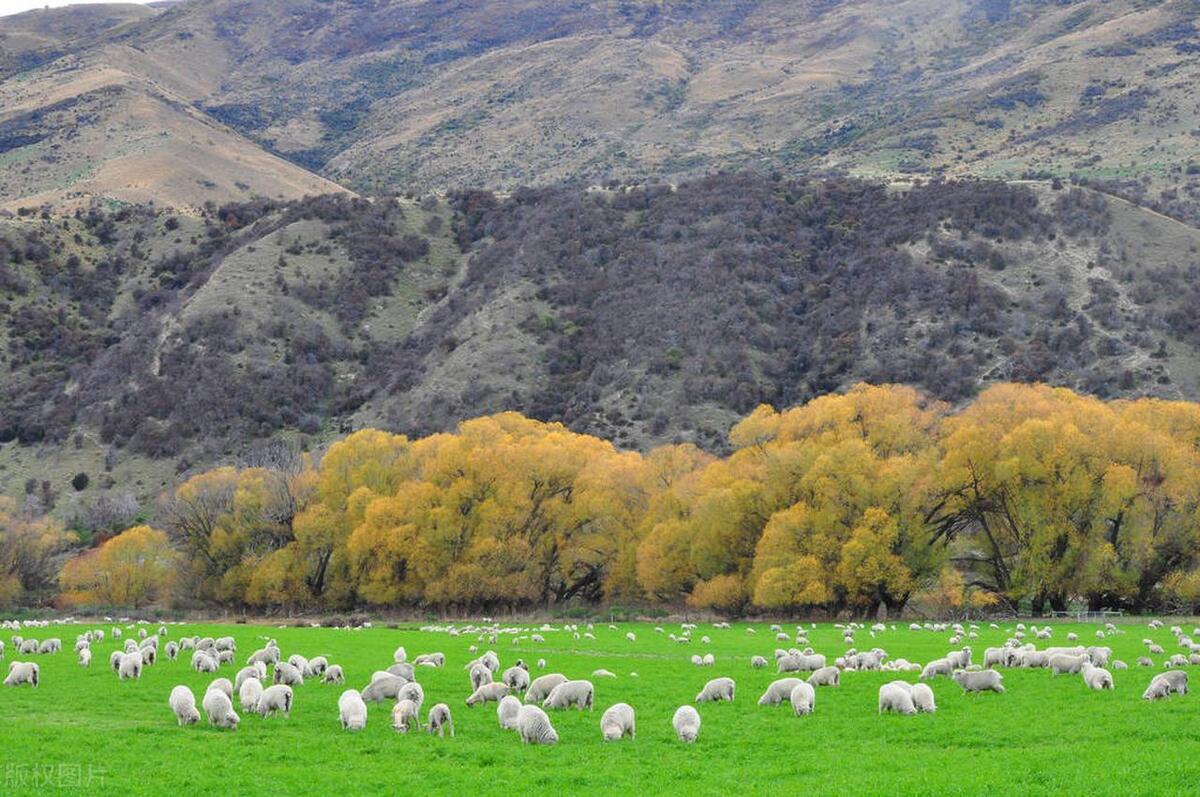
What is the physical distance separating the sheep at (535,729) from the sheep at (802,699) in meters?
5.12

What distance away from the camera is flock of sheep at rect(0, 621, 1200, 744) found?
21031 mm

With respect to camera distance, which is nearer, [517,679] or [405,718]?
[405,718]

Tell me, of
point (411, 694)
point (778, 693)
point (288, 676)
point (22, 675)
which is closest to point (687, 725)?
point (778, 693)

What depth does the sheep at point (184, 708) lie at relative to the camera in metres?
21.7

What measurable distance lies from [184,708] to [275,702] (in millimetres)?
1742

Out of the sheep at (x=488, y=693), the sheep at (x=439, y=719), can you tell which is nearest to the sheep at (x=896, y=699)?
the sheep at (x=488, y=693)

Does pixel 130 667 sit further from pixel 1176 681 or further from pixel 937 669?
pixel 1176 681

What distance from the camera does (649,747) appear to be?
1945 centimetres

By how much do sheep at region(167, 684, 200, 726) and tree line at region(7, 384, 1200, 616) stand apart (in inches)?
1536

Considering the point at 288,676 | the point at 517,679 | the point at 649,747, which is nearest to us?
the point at 649,747

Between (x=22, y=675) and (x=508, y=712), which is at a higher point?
(x=508, y=712)

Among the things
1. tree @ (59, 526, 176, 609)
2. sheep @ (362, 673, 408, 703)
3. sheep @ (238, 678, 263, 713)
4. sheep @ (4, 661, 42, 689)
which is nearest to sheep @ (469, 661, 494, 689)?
sheep @ (362, 673, 408, 703)

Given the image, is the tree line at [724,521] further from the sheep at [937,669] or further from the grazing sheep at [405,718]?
the grazing sheep at [405,718]

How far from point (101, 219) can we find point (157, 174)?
30.5 m
